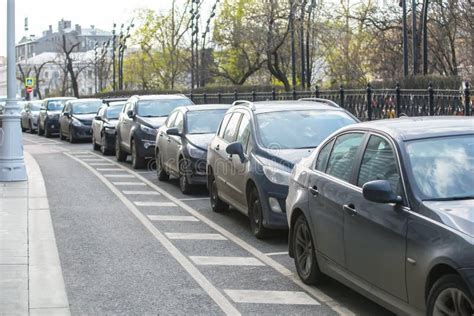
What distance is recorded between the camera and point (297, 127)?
11344 millimetres

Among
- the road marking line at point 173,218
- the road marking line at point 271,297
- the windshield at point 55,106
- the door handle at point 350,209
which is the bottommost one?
the road marking line at point 271,297

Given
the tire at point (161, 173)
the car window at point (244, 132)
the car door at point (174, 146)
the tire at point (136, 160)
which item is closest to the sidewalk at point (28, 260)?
the car door at point (174, 146)

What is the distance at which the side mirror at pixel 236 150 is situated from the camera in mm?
10906

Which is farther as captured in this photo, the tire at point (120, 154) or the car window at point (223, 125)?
the tire at point (120, 154)

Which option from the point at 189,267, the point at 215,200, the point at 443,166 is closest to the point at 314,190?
the point at 443,166

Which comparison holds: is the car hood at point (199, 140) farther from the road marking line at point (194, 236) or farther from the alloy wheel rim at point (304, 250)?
the alloy wheel rim at point (304, 250)

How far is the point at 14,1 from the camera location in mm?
16750

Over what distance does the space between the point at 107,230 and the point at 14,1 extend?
7.41 m

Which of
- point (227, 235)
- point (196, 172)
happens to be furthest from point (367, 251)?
point (196, 172)

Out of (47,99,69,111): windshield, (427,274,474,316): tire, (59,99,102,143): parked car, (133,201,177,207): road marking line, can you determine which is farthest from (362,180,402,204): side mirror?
(47,99,69,111): windshield

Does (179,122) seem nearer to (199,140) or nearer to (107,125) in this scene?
(199,140)

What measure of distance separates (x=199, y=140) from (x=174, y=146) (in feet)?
2.66

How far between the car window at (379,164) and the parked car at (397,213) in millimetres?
11

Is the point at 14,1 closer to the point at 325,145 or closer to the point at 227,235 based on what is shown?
the point at 227,235
